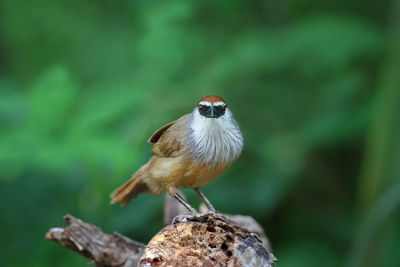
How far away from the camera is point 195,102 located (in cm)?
589

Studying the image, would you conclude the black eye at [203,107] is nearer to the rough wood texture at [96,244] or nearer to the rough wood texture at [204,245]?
the rough wood texture at [204,245]

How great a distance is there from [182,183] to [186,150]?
0.26 m

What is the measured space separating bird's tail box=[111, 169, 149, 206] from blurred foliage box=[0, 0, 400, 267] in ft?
2.78

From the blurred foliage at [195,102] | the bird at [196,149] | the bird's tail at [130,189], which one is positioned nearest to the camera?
the bird at [196,149]

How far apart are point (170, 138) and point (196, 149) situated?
0.26m

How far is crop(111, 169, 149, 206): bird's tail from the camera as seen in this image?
13.7 ft

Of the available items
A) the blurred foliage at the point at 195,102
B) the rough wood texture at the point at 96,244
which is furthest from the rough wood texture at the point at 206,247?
the blurred foliage at the point at 195,102

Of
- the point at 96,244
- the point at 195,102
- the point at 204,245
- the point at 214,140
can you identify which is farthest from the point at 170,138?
the point at 195,102

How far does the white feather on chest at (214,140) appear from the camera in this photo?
149 inches

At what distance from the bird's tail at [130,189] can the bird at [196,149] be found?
100mm

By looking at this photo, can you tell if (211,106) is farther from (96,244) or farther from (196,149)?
(96,244)

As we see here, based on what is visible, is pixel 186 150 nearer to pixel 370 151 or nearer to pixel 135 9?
pixel 370 151

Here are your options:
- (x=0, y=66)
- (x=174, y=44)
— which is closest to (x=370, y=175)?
(x=174, y=44)

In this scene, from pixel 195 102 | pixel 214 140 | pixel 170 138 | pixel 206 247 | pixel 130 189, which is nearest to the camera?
pixel 206 247
